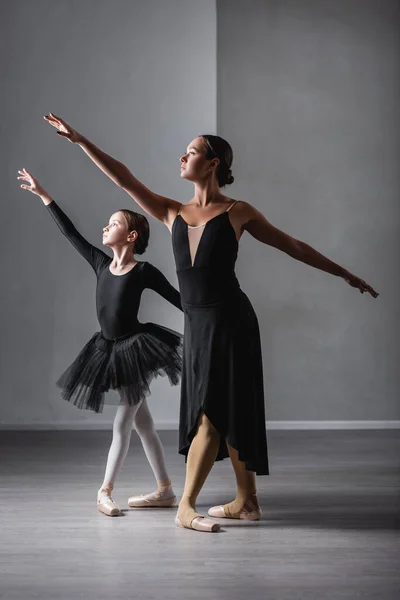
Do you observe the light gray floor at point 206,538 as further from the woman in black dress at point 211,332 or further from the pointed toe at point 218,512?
the woman in black dress at point 211,332

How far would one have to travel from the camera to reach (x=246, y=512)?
9.34 feet

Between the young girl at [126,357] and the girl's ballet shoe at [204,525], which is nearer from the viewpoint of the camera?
the girl's ballet shoe at [204,525]

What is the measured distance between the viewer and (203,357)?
2709 mm

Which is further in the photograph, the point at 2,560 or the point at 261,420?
the point at 261,420

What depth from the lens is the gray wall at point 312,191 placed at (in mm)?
5305

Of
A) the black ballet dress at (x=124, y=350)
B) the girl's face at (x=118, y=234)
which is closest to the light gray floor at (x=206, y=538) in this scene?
the black ballet dress at (x=124, y=350)

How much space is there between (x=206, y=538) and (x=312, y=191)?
3.13 meters

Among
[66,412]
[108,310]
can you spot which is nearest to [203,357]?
[108,310]

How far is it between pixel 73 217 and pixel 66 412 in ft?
3.76

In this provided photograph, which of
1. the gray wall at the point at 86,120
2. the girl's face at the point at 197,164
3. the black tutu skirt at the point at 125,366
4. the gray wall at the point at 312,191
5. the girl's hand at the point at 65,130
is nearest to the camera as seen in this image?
the girl's hand at the point at 65,130

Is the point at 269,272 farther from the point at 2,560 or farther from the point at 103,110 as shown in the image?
the point at 2,560

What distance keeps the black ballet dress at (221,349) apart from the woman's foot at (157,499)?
35cm

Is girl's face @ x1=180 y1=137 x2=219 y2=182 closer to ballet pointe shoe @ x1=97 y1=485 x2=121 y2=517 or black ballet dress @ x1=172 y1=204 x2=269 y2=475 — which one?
black ballet dress @ x1=172 y1=204 x2=269 y2=475

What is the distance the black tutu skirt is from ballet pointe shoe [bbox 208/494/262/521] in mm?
463
